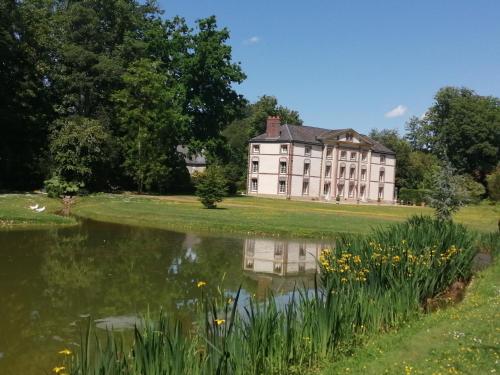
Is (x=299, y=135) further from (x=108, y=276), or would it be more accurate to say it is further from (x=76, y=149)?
(x=108, y=276)

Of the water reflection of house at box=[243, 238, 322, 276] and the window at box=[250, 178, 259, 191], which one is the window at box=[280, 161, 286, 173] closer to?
the window at box=[250, 178, 259, 191]

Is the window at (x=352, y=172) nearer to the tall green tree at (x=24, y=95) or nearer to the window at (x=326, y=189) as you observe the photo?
the window at (x=326, y=189)

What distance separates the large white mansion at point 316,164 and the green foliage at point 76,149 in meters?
27.6

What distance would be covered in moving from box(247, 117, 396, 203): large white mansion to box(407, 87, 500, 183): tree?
32.9 feet

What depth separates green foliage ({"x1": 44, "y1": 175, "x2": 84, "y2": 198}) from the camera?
3512cm

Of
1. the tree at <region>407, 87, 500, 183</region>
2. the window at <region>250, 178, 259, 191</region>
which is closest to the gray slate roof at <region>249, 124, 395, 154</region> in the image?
the window at <region>250, 178, 259, 191</region>

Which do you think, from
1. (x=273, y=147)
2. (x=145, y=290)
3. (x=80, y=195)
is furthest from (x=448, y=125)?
(x=145, y=290)

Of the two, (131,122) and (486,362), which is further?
(131,122)

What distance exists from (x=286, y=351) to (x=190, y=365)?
1502mm

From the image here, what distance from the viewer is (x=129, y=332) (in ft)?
24.8

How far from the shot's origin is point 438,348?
6613mm

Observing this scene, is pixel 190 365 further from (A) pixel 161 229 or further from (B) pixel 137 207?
(B) pixel 137 207

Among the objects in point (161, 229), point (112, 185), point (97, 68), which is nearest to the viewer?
point (161, 229)

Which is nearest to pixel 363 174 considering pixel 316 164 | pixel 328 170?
pixel 328 170
